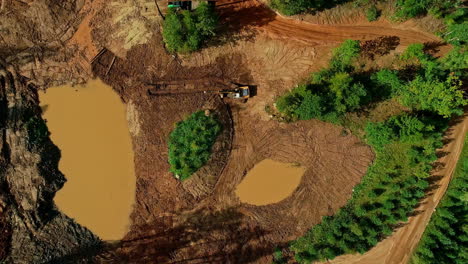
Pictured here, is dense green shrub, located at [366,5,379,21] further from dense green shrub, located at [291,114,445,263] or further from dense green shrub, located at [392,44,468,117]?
dense green shrub, located at [291,114,445,263]

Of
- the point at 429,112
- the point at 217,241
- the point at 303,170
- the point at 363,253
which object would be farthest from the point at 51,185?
the point at 429,112

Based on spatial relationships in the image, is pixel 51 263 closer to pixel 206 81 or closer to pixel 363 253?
pixel 206 81

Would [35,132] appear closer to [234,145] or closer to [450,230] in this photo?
[234,145]

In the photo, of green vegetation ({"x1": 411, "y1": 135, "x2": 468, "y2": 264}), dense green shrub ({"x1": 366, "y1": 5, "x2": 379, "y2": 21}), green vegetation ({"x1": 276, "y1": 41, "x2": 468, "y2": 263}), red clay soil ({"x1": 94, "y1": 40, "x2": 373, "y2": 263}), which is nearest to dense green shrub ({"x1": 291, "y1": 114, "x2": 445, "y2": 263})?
green vegetation ({"x1": 276, "y1": 41, "x2": 468, "y2": 263})

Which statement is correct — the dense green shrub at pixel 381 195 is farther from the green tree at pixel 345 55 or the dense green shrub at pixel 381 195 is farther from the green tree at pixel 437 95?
the green tree at pixel 345 55

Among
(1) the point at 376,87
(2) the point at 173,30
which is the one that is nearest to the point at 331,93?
(1) the point at 376,87

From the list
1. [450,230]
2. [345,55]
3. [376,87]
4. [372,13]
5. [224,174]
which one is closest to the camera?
[450,230]
